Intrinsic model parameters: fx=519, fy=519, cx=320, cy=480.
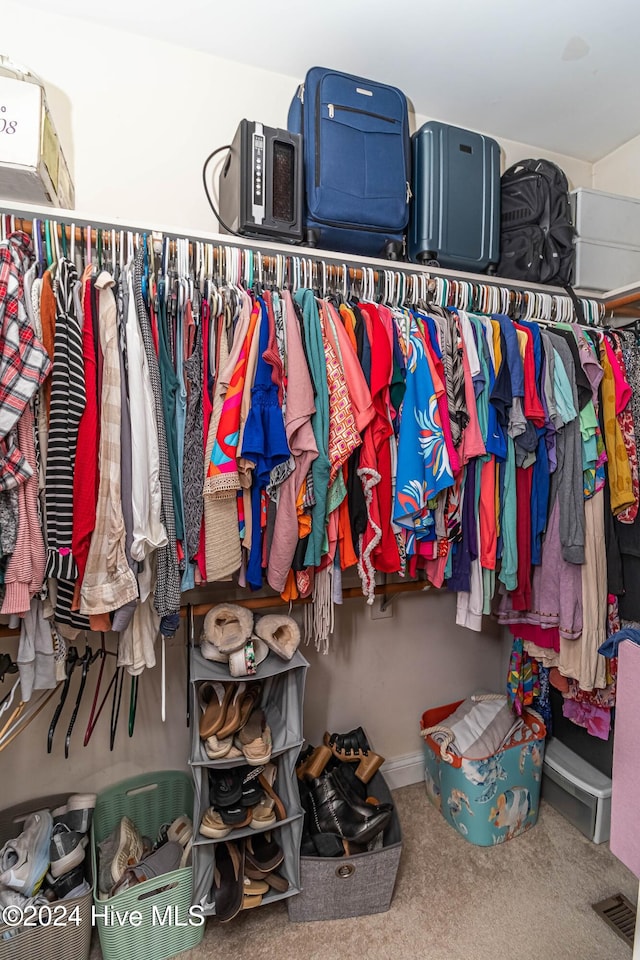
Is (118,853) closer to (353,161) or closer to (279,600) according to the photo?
(279,600)

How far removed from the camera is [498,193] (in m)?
1.81

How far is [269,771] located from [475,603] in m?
0.78

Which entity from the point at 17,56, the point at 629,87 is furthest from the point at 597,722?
the point at 17,56

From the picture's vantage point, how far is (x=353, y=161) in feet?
5.15

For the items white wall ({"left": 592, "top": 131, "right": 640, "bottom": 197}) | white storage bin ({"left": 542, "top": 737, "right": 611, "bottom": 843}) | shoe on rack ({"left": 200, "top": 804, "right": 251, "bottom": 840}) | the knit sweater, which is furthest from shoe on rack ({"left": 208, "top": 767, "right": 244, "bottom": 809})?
white wall ({"left": 592, "top": 131, "right": 640, "bottom": 197})

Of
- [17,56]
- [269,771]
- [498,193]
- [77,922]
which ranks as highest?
[17,56]

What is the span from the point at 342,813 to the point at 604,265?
2116 millimetres

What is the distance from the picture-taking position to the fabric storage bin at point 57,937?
1.27 m

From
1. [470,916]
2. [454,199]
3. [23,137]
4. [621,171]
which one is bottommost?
[470,916]

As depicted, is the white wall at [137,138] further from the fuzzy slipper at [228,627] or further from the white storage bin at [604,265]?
the white storage bin at [604,265]

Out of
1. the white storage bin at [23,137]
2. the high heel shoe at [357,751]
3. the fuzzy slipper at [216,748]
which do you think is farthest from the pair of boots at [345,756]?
the white storage bin at [23,137]

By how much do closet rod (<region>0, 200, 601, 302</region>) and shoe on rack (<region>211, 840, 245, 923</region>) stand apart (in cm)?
169

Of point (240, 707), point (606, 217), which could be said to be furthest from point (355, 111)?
point (240, 707)

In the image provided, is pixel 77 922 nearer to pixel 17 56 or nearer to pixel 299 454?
pixel 299 454
